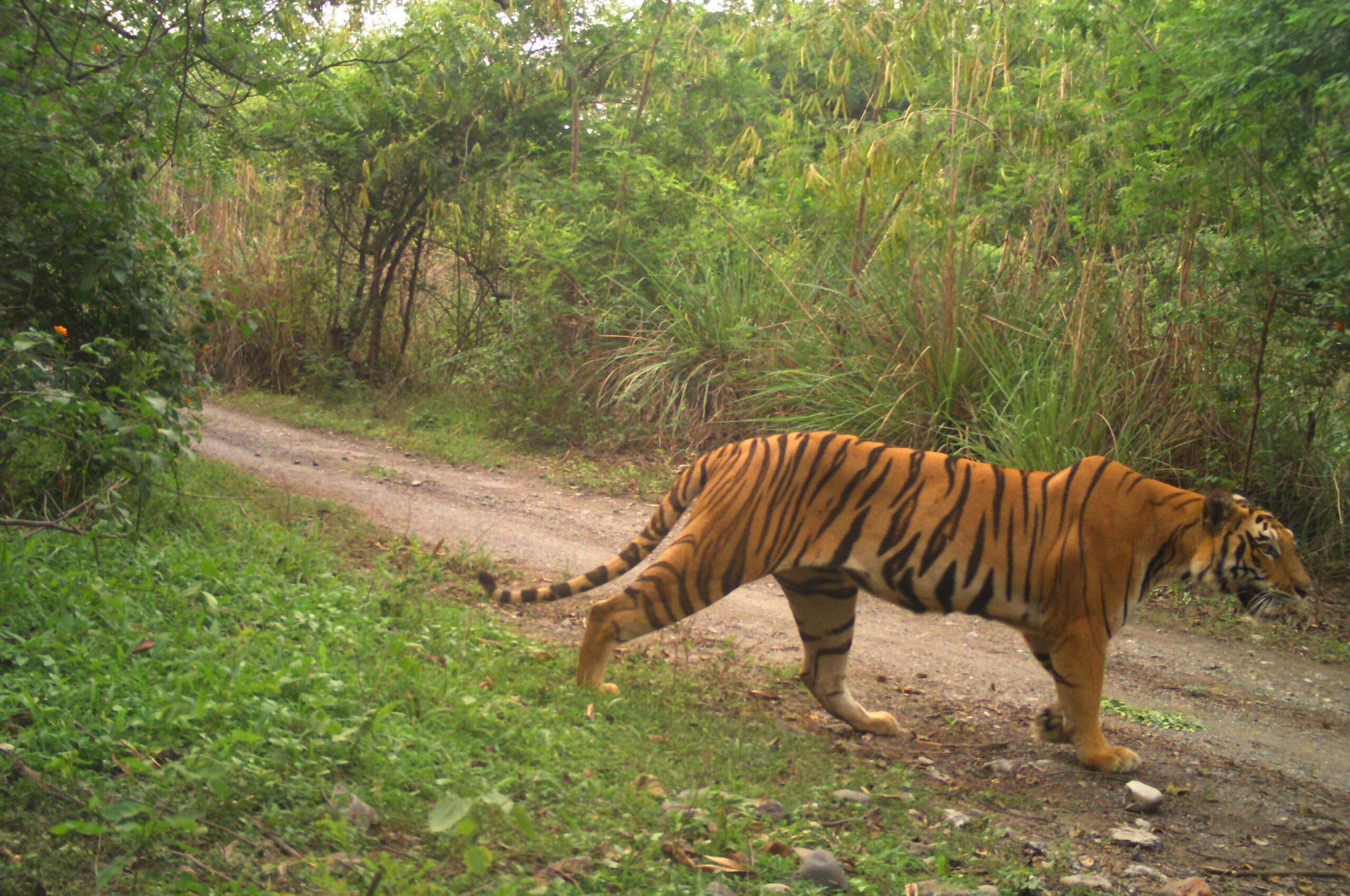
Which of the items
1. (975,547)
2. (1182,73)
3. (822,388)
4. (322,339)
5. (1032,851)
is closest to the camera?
(1032,851)

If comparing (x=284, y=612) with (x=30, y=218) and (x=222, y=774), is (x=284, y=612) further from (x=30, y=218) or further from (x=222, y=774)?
(x=30, y=218)

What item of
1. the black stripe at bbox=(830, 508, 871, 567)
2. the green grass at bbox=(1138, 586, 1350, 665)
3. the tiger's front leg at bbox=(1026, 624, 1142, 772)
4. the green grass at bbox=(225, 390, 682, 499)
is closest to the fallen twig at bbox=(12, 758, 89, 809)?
the black stripe at bbox=(830, 508, 871, 567)

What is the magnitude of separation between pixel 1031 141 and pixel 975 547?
5.99m

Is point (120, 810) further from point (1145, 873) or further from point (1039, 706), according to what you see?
point (1039, 706)

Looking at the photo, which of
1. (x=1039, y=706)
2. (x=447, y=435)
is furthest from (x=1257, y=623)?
(x=447, y=435)

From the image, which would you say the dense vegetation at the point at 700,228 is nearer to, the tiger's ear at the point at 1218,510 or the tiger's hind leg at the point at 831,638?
the tiger's ear at the point at 1218,510

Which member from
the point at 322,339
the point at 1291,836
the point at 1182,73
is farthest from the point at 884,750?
the point at 322,339

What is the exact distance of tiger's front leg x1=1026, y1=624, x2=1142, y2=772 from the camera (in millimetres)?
4062

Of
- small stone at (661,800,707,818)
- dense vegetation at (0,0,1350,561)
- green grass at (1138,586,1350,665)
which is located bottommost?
small stone at (661,800,707,818)

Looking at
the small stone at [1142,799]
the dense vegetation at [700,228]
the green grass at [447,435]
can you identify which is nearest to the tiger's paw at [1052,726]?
the small stone at [1142,799]

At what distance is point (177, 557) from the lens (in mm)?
4723

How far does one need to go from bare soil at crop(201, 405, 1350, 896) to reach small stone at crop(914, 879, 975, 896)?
41 centimetres

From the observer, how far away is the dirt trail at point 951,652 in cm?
482

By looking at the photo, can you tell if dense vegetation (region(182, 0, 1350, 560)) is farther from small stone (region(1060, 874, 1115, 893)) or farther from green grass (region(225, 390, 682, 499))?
small stone (region(1060, 874, 1115, 893))
